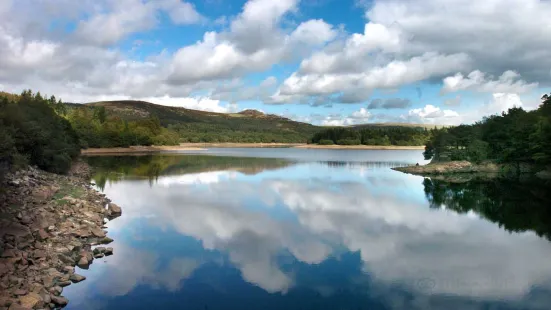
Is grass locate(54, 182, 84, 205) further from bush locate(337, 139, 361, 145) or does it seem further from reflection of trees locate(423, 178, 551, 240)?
bush locate(337, 139, 361, 145)

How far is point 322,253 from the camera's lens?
13.2 metres

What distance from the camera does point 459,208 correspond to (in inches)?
889

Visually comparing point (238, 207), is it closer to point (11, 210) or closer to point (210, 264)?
point (210, 264)

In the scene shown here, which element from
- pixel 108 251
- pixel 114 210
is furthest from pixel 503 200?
pixel 108 251

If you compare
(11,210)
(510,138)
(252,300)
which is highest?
(510,138)

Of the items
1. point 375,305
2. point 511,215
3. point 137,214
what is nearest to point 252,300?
point 375,305

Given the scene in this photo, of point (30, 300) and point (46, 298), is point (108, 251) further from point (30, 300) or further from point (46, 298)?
point (30, 300)

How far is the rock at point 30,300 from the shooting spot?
8.03m

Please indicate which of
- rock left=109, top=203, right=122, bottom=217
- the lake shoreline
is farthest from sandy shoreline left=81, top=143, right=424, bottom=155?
rock left=109, top=203, right=122, bottom=217

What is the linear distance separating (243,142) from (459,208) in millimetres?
111800

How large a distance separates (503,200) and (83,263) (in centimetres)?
2305

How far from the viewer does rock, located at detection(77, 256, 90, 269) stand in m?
11.3

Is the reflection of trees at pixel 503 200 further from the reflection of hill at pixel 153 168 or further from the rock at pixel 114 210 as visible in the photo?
the reflection of hill at pixel 153 168

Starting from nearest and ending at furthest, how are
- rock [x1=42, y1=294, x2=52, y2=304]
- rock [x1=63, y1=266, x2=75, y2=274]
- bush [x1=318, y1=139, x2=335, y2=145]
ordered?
rock [x1=42, y1=294, x2=52, y2=304], rock [x1=63, y1=266, x2=75, y2=274], bush [x1=318, y1=139, x2=335, y2=145]
